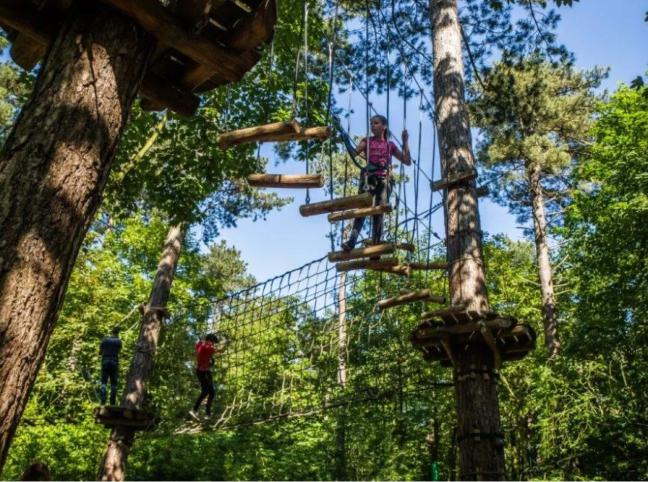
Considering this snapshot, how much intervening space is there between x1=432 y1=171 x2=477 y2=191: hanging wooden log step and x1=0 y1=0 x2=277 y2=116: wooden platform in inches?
97.0

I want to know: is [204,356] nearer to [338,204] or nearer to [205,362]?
[205,362]

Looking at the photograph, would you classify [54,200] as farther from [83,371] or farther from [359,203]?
[83,371]

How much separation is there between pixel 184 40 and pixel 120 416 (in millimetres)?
6247

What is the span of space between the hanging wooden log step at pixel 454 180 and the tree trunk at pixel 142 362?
440cm

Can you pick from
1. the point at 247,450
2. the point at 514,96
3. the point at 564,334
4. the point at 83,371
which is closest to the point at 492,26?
the point at 514,96

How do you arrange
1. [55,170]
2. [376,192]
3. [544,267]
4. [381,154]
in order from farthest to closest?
[544,267] < [381,154] < [376,192] < [55,170]

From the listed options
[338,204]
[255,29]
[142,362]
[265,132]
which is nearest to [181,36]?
[255,29]

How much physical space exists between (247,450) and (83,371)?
419 centimetres

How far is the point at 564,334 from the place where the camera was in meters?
13.6

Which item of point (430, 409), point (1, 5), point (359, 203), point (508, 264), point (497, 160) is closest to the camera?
point (1, 5)

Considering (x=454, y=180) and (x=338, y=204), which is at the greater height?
(x=454, y=180)

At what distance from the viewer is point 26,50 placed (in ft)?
8.23

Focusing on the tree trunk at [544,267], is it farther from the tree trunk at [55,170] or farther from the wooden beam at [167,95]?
the tree trunk at [55,170]

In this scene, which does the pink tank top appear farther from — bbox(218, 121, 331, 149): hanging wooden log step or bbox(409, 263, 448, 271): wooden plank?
bbox(218, 121, 331, 149): hanging wooden log step
